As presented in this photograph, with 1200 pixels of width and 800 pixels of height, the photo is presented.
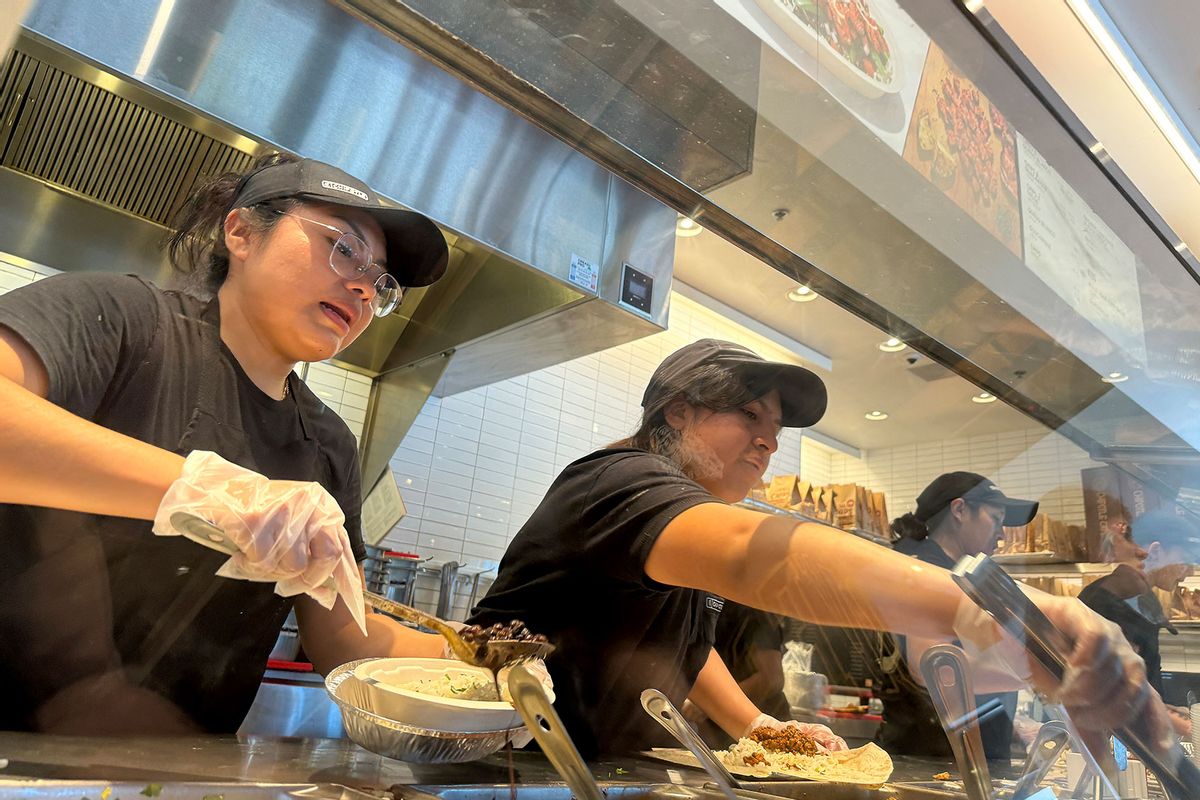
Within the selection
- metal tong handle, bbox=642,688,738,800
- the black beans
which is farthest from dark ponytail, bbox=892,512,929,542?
the black beans

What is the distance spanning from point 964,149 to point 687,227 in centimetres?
38

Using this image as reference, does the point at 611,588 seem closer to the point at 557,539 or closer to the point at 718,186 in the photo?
the point at 557,539

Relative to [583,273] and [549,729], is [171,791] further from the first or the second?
[583,273]

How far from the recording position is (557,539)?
→ 3.43 feet

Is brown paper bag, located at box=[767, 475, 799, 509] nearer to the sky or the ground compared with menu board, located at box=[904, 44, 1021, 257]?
nearer to the ground

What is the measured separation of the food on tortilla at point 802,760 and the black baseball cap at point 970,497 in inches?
13.4

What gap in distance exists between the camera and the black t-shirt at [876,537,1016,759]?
30.6 inches

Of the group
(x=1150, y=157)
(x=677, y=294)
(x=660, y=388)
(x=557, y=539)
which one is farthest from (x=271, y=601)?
(x=1150, y=157)

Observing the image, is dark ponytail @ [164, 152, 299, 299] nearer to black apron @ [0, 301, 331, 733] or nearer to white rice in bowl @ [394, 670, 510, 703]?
black apron @ [0, 301, 331, 733]

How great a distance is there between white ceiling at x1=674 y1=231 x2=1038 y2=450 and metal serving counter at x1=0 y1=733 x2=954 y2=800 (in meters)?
0.50

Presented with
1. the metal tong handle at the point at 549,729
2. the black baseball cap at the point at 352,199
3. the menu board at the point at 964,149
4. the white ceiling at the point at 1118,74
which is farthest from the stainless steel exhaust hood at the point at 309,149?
the white ceiling at the point at 1118,74

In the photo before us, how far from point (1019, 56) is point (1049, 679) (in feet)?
2.85

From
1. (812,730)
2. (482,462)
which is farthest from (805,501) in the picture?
(482,462)

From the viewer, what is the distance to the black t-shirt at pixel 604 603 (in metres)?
0.95
